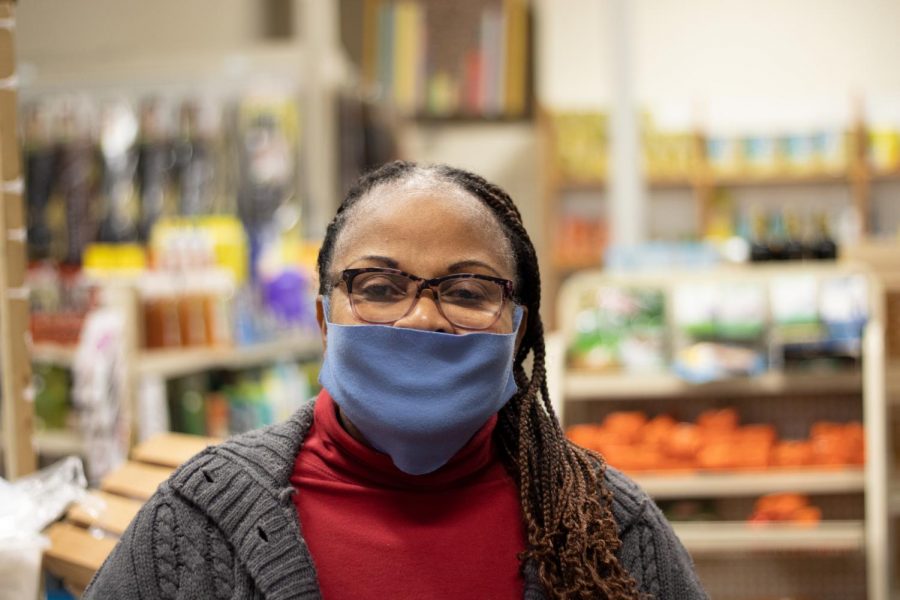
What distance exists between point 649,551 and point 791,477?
7.30 ft

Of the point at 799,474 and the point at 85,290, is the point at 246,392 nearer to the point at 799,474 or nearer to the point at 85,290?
the point at 85,290

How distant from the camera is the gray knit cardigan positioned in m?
1.38

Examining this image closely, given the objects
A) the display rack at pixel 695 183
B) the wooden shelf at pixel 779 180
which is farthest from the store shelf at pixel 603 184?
the wooden shelf at pixel 779 180

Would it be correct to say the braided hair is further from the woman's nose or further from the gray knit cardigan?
the woman's nose

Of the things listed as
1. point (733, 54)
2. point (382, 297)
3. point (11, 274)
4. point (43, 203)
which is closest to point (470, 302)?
point (382, 297)

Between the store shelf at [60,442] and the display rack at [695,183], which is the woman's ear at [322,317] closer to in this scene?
the store shelf at [60,442]

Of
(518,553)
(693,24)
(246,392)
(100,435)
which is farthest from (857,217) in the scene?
(518,553)

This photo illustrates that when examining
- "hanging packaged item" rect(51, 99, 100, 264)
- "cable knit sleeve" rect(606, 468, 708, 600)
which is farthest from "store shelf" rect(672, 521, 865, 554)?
"hanging packaged item" rect(51, 99, 100, 264)

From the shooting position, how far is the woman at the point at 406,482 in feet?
4.61

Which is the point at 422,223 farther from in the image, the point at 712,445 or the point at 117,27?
the point at 117,27

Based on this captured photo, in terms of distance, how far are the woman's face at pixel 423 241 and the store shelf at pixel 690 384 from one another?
2.20 meters

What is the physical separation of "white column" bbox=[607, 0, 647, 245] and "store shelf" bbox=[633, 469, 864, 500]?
5.70 ft

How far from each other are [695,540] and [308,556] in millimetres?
2474

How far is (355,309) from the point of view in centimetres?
147
